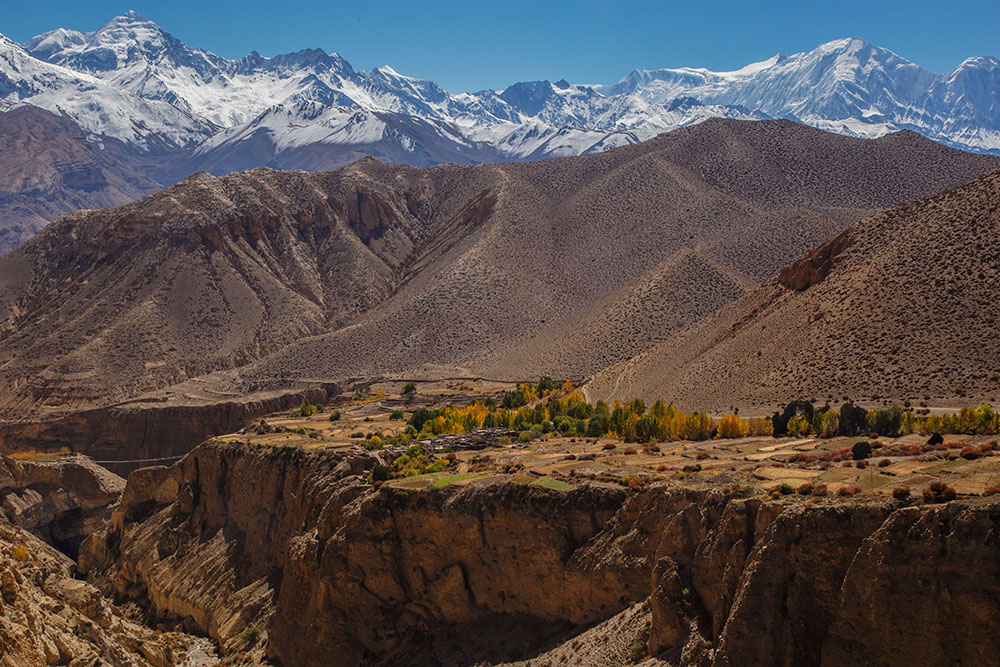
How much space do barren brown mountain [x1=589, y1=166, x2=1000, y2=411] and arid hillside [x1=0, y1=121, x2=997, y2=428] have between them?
93.3 feet

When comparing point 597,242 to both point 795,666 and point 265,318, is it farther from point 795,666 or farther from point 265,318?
point 795,666

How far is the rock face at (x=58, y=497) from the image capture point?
75.7m

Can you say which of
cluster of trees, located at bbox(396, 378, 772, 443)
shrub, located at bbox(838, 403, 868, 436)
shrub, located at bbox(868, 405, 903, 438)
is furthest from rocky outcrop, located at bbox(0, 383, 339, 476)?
shrub, located at bbox(868, 405, 903, 438)

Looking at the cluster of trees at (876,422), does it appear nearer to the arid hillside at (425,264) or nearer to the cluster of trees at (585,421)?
the cluster of trees at (585,421)

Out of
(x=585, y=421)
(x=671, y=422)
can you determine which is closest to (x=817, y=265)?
(x=585, y=421)

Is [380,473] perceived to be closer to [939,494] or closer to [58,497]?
[939,494]

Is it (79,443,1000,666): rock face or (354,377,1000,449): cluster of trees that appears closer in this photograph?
(79,443,1000,666): rock face

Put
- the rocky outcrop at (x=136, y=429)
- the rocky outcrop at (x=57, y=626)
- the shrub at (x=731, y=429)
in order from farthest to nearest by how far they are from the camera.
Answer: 1. the rocky outcrop at (x=136, y=429)
2. the shrub at (x=731, y=429)
3. the rocky outcrop at (x=57, y=626)

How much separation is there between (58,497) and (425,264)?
93.9 metres

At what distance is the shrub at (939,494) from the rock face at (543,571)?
2.94 ft

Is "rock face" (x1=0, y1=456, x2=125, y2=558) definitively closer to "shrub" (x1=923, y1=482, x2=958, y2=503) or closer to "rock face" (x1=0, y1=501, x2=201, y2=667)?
"rock face" (x1=0, y1=501, x2=201, y2=667)

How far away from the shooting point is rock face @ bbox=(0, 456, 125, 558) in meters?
75.7

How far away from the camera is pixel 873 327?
204 feet

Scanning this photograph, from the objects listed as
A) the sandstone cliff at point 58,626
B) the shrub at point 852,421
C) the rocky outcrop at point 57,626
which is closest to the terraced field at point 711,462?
the shrub at point 852,421
